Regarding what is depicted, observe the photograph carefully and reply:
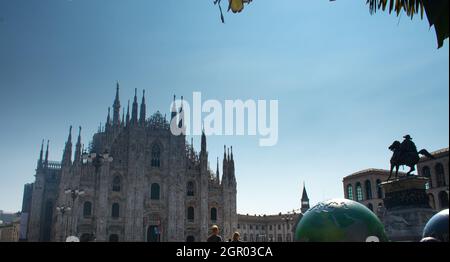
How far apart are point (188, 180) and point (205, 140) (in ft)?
16.9

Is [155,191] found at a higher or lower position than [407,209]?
higher

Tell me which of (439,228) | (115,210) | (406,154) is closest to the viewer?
(439,228)

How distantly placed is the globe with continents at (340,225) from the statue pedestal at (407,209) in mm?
4866

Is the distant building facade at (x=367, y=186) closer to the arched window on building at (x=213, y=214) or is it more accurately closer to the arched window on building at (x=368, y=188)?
the arched window on building at (x=368, y=188)

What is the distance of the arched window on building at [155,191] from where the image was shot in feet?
139

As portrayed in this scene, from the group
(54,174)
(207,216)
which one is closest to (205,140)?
(207,216)

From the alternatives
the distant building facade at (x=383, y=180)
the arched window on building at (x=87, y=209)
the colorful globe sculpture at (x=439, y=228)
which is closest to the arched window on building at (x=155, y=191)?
the arched window on building at (x=87, y=209)

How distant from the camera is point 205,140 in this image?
45906 mm

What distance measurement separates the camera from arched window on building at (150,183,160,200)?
1672 inches

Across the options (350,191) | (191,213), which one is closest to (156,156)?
(191,213)

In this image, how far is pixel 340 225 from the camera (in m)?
8.68

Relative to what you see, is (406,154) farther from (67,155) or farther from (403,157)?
(67,155)

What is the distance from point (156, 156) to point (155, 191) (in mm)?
4009
